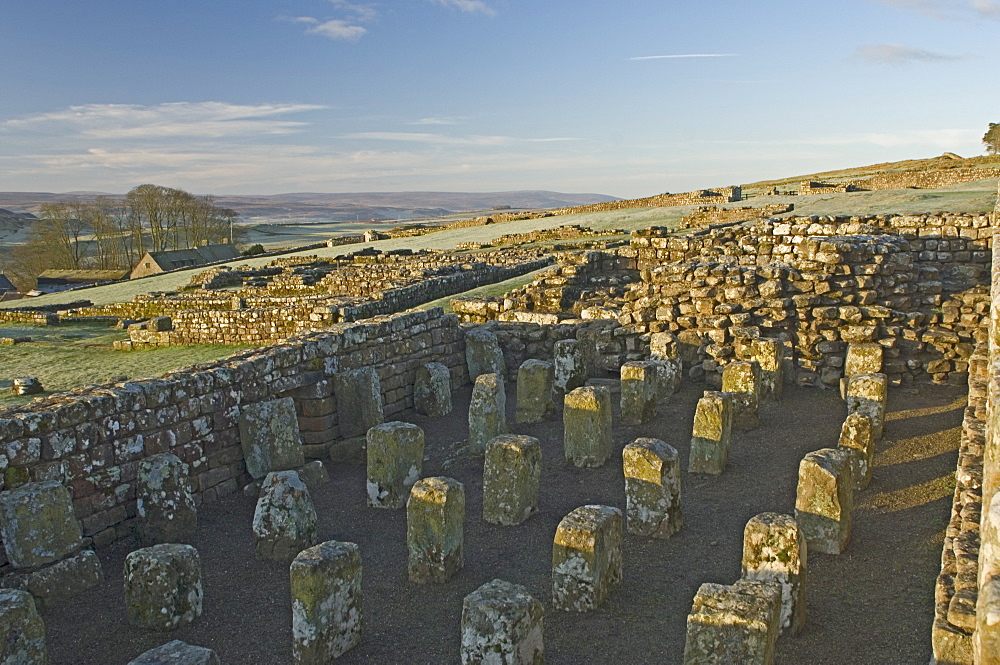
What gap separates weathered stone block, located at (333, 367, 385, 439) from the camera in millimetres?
11422

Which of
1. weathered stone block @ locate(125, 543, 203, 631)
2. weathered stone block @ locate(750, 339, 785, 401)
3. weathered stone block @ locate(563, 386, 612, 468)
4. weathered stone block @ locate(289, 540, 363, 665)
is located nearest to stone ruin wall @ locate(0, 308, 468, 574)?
weathered stone block @ locate(125, 543, 203, 631)

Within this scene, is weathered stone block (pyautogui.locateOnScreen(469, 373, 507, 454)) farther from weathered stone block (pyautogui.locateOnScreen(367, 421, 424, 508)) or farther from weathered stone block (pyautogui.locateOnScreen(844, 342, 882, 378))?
weathered stone block (pyautogui.locateOnScreen(844, 342, 882, 378))

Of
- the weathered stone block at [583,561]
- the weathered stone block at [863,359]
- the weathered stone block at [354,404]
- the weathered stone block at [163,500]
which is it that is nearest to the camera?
the weathered stone block at [583,561]

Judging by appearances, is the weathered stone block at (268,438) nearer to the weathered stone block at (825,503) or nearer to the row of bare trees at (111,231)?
the weathered stone block at (825,503)

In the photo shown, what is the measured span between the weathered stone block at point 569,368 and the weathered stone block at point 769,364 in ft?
9.25

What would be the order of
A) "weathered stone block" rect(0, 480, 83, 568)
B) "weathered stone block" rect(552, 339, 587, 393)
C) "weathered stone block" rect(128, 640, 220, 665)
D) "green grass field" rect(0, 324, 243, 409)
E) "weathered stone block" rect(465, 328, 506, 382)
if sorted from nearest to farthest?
"weathered stone block" rect(128, 640, 220, 665) < "weathered stone block" rect(0, 480, 83, 568) < "weathered stone block" rect(552, 339, 587, 393) < "weathered stone block" rect(465, 328, 506, 382) < "green grass field" rect(0, 324, 243, 409)

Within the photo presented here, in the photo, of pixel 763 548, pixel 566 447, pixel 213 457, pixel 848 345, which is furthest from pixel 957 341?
pixel 213 457

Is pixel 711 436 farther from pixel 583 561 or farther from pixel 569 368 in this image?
pixel 569 368

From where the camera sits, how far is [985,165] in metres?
50.0

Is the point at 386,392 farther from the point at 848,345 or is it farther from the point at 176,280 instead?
the point at 176,280

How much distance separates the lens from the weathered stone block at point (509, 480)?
8500 millimetres

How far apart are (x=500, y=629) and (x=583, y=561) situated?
4.47 ft

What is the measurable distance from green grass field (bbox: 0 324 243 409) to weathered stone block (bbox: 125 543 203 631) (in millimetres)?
7337

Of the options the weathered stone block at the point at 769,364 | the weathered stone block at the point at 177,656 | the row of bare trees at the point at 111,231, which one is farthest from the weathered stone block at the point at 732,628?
the row of bare trees at the point at 111,231
